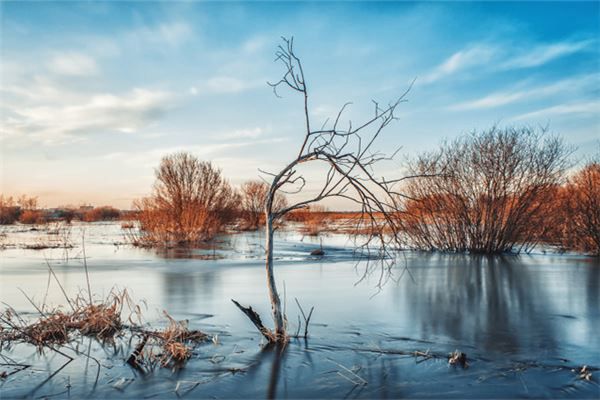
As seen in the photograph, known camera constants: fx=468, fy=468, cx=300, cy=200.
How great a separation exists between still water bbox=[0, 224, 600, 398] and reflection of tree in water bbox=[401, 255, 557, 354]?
27mm

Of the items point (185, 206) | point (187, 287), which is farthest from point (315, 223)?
point (187, 287)

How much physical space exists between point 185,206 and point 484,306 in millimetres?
22527

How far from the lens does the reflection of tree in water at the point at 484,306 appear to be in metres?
5.90

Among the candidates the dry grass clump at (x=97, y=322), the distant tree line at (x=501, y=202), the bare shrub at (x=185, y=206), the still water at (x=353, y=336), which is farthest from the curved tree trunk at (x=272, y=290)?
the bare shrub at (x=185, y=206)

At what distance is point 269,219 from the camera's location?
5.36 meters

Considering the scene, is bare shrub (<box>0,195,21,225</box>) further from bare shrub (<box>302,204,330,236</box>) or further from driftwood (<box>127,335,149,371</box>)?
driftwood (<box>127,335,149,371</box>)

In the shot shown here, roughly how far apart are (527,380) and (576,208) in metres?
14.2

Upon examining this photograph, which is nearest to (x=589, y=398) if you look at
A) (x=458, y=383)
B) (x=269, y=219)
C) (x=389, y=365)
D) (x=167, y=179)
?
(x=458, y=383)

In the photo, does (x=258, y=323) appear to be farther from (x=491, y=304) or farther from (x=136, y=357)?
(x=491, y=304)

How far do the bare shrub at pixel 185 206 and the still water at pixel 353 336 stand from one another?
8.72 m

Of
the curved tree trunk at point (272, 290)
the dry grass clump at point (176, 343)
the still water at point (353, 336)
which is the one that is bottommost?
the still water at point (353, 336)

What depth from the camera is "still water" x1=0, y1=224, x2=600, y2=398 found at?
420cm

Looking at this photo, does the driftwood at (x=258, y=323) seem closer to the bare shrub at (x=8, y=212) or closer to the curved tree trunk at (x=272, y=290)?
the curved tree trunk at (x=272, y=290)

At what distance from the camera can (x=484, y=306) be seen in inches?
320
